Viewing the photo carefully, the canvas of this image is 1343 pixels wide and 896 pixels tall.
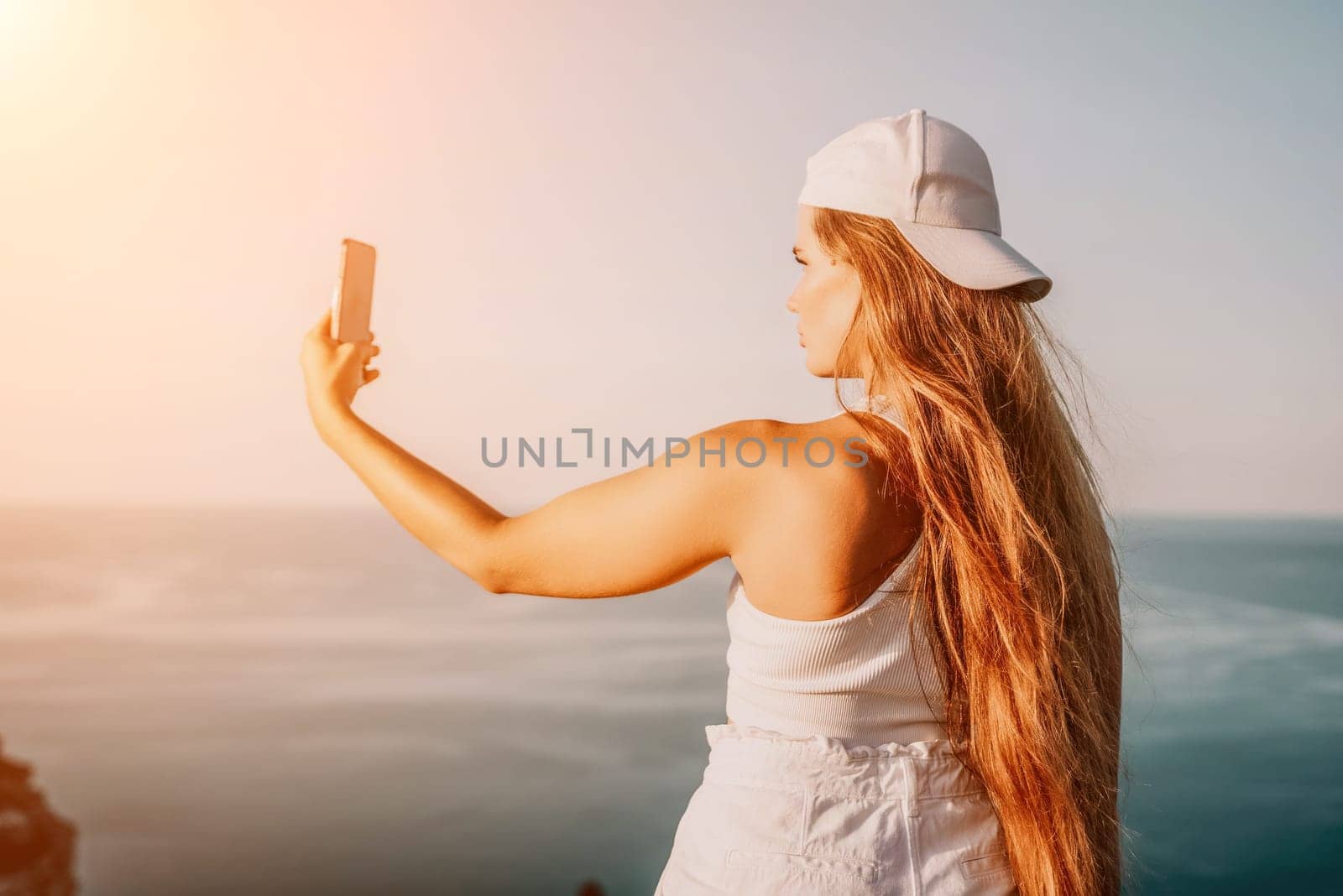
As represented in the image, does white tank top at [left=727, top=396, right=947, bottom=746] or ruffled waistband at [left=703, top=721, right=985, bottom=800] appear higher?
white tank top at [left=727, top=396, right=947, bottom=746]

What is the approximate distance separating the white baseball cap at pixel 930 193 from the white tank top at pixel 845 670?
18cm

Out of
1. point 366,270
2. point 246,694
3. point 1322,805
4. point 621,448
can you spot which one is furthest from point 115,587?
point 1322,805

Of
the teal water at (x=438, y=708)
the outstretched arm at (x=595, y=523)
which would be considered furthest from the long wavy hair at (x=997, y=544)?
the teal water at (x=438, y=708)

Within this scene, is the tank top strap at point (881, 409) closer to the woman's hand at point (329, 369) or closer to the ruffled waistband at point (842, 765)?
the ruffled waistband at point (842, 765)

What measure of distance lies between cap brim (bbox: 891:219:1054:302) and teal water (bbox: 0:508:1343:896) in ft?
8.04

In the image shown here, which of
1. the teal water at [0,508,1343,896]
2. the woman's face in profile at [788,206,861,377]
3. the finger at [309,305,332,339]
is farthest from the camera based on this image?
the teal water at [0,508,1343,896]

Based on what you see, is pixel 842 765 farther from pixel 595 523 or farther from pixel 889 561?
pixel 595 523

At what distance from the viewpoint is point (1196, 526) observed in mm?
3576

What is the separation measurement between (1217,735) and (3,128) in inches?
189

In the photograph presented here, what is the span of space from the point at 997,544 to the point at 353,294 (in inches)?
31.7

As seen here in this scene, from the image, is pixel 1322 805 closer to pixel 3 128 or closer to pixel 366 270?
pixel 366 270

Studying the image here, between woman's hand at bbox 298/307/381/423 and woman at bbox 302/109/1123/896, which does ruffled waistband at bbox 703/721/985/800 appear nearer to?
woman at bbox 302/109/1123/896

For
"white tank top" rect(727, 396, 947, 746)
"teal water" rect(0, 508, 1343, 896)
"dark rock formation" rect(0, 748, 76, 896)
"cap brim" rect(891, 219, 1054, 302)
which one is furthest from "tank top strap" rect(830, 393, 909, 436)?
"dark rock formation" rect(0, 748, 76, 896)

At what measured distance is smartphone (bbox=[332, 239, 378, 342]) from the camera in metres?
1.22
